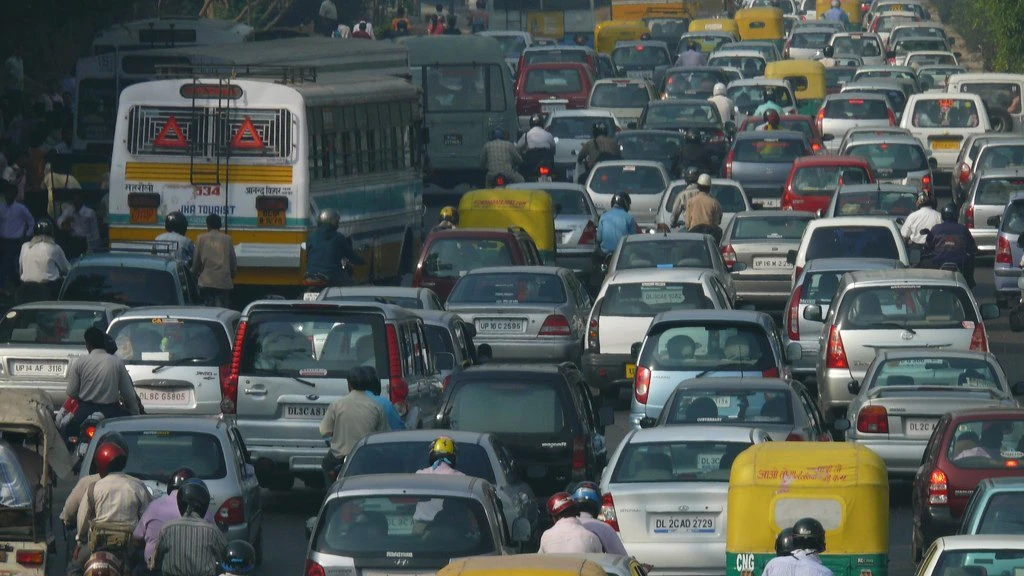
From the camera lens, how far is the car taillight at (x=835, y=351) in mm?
21500

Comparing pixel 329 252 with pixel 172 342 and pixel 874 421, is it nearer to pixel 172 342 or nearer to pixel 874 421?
pixel 172 342

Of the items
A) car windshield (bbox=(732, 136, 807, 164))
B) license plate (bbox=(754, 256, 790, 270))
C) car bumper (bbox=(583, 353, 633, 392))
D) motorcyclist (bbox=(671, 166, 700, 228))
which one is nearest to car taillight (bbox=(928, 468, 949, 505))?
car bumper (bbox=(583, 353, 633, 392))

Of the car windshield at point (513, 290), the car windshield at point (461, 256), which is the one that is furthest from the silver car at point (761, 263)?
the car windshield at point (513, 290)

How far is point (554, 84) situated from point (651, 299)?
24978 millimetres

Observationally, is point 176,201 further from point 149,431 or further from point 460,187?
point 460,187

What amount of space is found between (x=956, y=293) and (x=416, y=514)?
34.3 feet

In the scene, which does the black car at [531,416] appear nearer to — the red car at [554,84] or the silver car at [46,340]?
the silver car at [46,340]

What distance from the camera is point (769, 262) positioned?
2880 cm

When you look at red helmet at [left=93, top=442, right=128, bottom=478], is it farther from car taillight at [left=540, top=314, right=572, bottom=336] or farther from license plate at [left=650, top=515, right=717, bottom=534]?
car taillight at [left=540, top=314, right=572, bottom=336]

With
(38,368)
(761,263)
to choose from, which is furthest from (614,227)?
(38,368)

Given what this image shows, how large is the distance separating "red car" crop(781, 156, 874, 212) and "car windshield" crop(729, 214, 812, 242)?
3511 millimetres

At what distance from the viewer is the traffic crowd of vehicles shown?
1355cm

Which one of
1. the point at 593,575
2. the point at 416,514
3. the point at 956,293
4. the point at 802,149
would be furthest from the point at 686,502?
the point at 802,149

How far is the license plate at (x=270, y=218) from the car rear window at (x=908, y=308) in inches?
306
